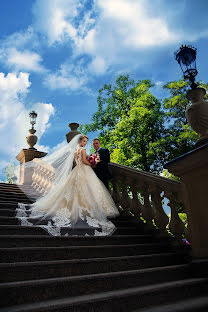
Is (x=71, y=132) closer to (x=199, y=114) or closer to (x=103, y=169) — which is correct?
(x=103, y=169)

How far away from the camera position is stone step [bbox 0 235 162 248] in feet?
11.4

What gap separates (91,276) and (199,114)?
8.65 ft

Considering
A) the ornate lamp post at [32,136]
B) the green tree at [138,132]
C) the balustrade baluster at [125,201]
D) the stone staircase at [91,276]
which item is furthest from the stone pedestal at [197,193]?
the green tree at [138,132]

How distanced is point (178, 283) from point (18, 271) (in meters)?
1.82

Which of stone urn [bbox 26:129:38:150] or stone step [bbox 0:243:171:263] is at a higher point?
stone urn [bbox 26:129:38:150]

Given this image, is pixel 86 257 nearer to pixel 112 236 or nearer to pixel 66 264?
pixel 66 264

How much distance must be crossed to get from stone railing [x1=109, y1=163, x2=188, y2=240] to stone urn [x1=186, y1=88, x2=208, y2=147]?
899mm

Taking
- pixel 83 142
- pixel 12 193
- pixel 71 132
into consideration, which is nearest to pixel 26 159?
pixel 12 193

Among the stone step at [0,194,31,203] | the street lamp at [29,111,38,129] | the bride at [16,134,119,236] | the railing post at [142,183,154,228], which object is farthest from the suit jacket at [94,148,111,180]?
the street lamp at [29,111,38,129]

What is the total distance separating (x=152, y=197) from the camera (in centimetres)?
464

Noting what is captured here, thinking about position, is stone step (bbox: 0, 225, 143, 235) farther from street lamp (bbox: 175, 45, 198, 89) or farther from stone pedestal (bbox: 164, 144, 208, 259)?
street lamp (bbox: 175, 45, 198, 89)

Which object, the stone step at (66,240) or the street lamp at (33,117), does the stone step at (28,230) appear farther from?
the street lamp at (33,117)

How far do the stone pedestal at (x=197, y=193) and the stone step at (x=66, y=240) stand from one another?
114cm

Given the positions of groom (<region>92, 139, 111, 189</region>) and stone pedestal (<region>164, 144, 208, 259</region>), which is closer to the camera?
stone pedestal (<region>164, 144, 208, 259</region>)
